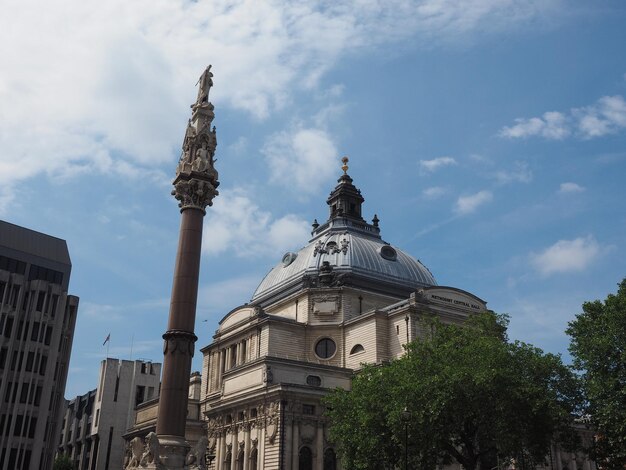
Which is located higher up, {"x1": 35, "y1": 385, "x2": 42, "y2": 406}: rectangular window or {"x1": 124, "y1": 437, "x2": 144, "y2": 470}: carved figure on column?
{"x1": 35, "y1": 385, "x2": 42, "y2": 406}: rectangular window

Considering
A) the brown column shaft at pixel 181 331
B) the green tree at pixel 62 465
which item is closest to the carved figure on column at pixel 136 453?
the brown column shaft at pixel 181 331

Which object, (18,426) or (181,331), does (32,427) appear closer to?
(18,426)

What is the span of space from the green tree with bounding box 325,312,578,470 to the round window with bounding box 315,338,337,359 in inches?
1012

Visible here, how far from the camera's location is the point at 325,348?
76250 mm

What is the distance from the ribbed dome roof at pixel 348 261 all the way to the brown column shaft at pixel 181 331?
150 feet

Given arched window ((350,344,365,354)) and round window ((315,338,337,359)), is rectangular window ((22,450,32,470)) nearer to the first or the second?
round window ((315,338,337,359))

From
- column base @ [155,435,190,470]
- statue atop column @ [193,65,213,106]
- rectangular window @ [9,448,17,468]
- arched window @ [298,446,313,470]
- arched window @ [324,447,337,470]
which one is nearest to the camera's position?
column base @ [155,435,190,470]

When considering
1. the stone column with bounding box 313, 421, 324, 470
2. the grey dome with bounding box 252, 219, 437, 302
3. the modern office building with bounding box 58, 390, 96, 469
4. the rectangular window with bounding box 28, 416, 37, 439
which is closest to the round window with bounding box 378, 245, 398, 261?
the grey dome with bounding box 252, 219, 437, 302

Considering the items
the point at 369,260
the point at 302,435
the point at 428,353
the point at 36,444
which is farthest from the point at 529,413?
the point at 36,444

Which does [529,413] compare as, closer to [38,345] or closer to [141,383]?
[38,345]

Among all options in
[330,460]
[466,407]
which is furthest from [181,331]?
[330,460]

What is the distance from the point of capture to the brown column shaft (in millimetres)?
30844

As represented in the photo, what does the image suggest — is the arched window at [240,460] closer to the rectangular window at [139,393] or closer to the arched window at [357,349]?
the arched window at [357,349]

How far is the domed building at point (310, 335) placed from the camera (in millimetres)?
62531
